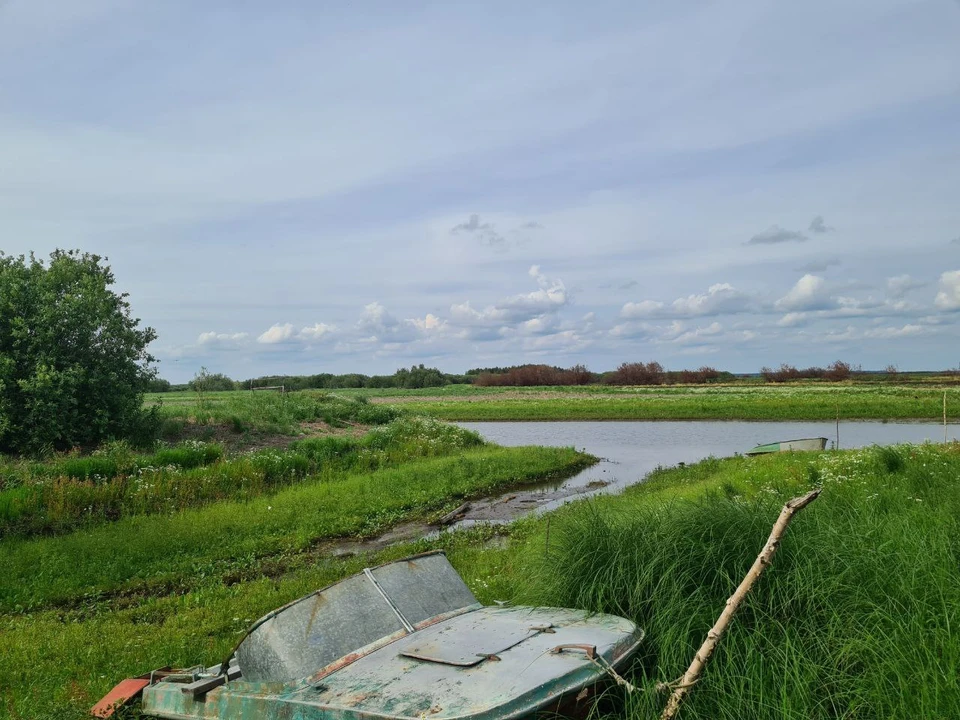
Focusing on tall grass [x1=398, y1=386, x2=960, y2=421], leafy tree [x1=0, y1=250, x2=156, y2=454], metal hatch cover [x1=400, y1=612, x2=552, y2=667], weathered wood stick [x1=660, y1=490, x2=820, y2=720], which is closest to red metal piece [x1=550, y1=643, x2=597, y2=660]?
metal hatch cover [x1=400, y1=612, x2=552, y2=667]

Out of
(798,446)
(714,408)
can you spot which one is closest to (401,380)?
(714,408)

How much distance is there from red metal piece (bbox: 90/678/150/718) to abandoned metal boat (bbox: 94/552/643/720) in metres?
0.03

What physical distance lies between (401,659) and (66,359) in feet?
55.7

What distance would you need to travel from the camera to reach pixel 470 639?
15.8ft

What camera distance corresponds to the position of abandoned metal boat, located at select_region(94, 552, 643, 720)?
4.03 m

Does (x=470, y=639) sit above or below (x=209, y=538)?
above

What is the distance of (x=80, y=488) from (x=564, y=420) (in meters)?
36.9

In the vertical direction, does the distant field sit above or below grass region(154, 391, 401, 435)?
below

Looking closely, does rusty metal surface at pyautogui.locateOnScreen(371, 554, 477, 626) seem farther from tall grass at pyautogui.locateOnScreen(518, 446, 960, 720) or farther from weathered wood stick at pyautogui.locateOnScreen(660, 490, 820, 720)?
weathered wood stick at pyautogui.locateOnScreen(660, 490, 820, 720)

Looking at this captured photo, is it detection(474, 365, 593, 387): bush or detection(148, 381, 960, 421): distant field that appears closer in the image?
detection(148, 381, 960, 421): distant field

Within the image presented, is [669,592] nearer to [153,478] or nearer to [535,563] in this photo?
[535,563]

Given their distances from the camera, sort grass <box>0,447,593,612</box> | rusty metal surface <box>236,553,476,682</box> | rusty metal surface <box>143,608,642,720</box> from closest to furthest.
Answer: rusty metal surface <box>143,608,642,720</box> < rusty metal surface <box>236,553,476,682</box> < grass <box>0,447,593,612</box>

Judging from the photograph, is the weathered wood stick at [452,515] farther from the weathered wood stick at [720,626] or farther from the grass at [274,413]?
the weathered wood stick at [720,626]

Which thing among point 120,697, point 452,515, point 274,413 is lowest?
point 452,515
